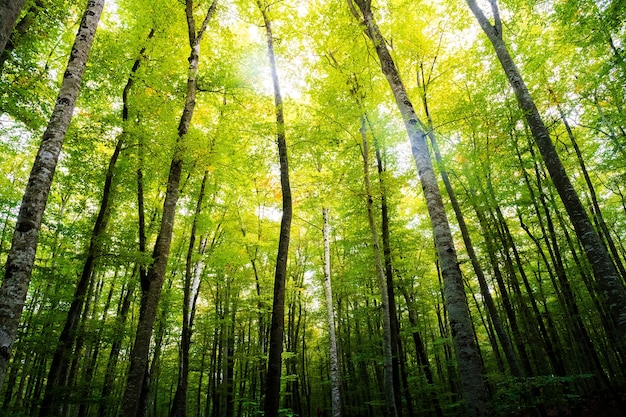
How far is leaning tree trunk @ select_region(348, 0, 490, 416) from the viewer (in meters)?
3.96

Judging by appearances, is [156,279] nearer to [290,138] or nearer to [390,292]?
[290,138]

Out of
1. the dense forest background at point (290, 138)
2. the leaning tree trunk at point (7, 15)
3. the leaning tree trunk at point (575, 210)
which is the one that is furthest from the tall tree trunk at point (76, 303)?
the leaning tree trunk at point (575, 210)

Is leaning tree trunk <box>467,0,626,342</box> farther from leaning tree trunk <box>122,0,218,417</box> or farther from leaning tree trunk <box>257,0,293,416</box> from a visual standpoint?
leaning tree trunk <box>122,0,218,417</box>

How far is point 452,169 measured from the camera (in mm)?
13164

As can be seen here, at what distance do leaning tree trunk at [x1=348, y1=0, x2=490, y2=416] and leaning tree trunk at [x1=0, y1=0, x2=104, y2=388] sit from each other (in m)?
5.36

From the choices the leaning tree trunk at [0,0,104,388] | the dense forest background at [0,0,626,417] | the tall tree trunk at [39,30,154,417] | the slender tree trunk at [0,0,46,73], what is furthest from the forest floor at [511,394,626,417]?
the slender tree trunk at [0,0,46,73]

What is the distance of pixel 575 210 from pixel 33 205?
919 centimetres

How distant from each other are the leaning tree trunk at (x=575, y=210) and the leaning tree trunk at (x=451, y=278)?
2.54 m

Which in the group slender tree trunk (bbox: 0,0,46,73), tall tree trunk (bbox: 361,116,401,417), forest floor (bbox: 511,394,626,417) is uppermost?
slender tree trunk (bbox: 0,0,46,73)

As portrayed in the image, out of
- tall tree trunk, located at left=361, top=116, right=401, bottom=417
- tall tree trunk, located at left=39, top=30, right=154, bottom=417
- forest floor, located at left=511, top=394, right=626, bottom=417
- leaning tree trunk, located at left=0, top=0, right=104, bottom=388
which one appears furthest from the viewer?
forest floor, located at left=511, top=394, right=626, bottom=417

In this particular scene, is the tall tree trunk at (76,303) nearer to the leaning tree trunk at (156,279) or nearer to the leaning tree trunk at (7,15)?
the leaning tree trunk at (156,279)

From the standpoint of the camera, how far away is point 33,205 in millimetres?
4051

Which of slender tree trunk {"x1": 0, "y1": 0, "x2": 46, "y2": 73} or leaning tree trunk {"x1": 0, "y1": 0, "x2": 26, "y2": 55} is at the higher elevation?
slender tree trunk {"x1": 0, "y1": 0, "x2": 46, "y2": 73}

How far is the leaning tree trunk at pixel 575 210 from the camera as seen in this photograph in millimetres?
5258
